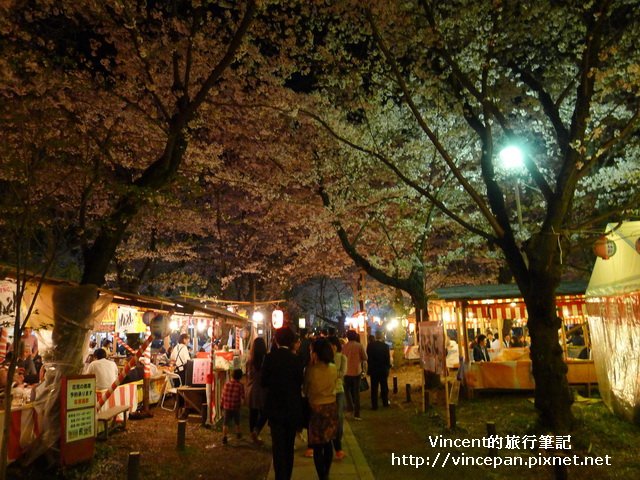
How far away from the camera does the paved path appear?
22.2 ft

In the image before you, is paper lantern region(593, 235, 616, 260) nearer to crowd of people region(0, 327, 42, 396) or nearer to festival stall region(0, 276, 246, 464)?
festival stall region(0, 276, 246, 464)

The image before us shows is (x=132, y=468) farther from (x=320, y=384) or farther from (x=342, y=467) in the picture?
(x=342, y=467)

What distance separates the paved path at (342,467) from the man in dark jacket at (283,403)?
1403 millimetres

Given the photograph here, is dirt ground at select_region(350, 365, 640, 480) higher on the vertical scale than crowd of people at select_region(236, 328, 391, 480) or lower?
lower

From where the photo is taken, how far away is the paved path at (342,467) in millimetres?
6777

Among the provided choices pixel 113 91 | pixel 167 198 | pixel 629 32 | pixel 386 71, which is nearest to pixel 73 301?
pixel 167 198

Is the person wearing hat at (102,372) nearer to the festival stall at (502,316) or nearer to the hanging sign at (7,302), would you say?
the hanging sign at (7,302)

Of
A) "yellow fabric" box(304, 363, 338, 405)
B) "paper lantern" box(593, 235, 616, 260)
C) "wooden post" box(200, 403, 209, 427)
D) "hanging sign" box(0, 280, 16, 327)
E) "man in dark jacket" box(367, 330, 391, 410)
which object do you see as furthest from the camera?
"man in dark jacket" box(367, 330, 391, 410)

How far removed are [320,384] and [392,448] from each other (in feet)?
11.8

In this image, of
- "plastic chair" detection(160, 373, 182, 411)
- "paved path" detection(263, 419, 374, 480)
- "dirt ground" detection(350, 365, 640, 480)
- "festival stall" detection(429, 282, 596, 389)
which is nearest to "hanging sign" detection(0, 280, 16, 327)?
"paved path" detection(263, 419, 374, 480)

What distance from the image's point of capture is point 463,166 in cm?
1697

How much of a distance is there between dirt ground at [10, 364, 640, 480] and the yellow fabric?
2079mm

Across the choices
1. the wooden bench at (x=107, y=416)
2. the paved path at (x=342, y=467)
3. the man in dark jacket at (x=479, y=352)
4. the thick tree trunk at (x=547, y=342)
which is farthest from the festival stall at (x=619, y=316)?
→ the wooden bench at (x=107, y=416)

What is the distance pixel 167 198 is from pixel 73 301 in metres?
2.55
